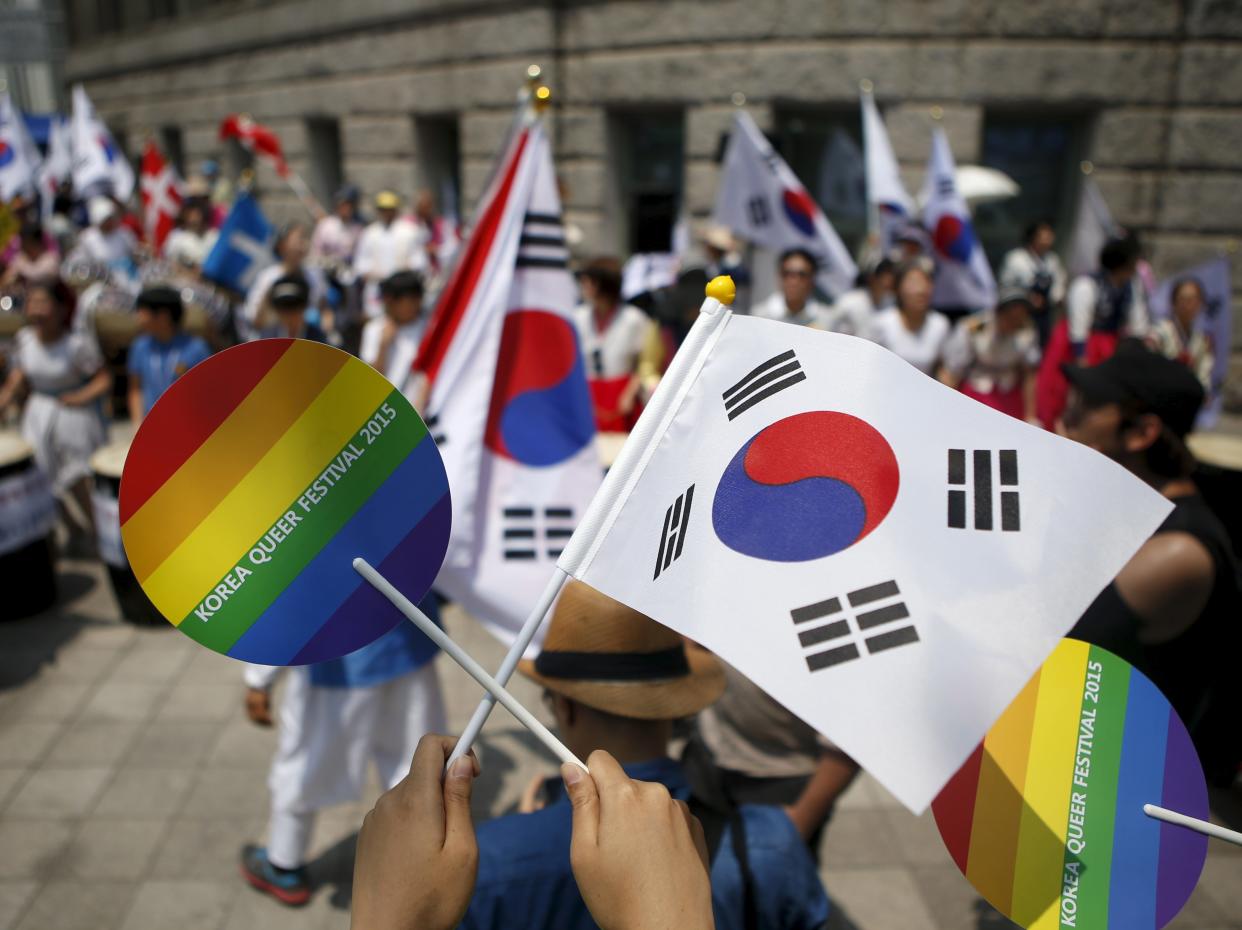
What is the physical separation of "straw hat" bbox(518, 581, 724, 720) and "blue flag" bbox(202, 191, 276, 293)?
6.04 meters

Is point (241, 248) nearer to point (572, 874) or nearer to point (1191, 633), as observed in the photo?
point (572, 874)

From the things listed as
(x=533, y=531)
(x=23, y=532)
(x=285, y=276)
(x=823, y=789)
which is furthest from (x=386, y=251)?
(x=823, y=789)

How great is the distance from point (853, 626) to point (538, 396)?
1.88 meters

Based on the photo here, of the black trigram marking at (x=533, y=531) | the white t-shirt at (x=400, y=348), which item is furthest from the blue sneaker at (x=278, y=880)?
the white t-shirt at (x=400, y=348)

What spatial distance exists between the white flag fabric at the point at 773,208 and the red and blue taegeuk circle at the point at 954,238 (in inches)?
30.9

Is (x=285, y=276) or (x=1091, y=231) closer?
(x=285, y=276)

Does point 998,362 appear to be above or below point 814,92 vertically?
below

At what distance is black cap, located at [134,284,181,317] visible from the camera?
205 inches

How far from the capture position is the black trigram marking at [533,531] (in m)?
2.94

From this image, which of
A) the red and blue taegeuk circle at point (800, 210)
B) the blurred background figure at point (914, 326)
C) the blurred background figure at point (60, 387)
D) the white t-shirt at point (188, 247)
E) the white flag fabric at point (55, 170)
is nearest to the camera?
the blurred background figure at point (60, 387)

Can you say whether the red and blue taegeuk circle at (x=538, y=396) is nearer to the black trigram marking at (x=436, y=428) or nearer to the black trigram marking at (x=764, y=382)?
the black trigram marking at (x=436, y=428)

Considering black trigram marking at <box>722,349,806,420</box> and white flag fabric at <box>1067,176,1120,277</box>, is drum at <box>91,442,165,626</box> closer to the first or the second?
black trigram marking at <box>722,349,806,420</box>

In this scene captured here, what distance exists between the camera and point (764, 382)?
1.45 metres

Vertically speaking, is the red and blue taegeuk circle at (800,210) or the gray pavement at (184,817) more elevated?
the red and blue taegeuk circle at (800,210)
